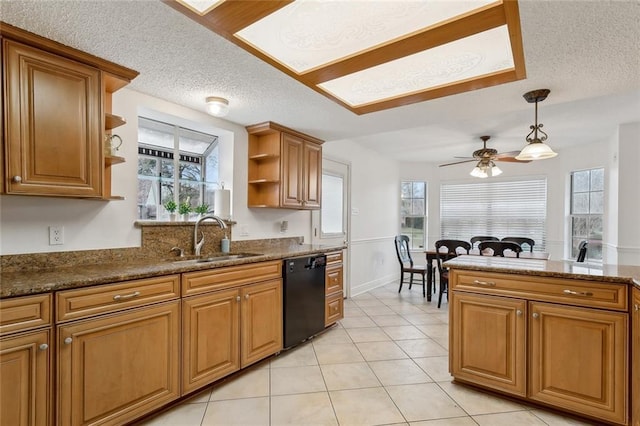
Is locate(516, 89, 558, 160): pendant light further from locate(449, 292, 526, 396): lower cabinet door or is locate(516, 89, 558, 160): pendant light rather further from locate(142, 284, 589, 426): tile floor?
locate(142, 284, 589, 426): tile floor

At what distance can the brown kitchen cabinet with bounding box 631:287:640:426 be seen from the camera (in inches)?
68.9

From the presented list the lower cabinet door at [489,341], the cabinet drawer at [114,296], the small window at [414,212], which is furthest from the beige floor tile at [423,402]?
the small window at [414,212]

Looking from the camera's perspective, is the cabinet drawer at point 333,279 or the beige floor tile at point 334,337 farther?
the cabinet drawer at point 333,279

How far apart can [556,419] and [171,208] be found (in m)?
3.16

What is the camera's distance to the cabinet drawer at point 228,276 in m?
2.17

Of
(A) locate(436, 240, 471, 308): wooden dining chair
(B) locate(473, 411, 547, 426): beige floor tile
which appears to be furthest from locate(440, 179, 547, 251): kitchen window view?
(B) locate(473, 411, 547, 426): beige floor tile

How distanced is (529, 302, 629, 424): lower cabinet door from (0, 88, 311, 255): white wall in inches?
106

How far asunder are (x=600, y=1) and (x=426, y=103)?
4.46 ft

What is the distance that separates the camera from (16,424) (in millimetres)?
1460

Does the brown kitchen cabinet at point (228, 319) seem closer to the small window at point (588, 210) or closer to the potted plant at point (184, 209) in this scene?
the potted plant at point (184, 209)

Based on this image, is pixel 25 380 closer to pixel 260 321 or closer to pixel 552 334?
pixel 260 321

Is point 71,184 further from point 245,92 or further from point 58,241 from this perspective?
point 245,92

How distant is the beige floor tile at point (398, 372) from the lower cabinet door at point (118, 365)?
152 centimetres

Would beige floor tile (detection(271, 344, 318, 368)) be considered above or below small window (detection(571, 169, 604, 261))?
below
